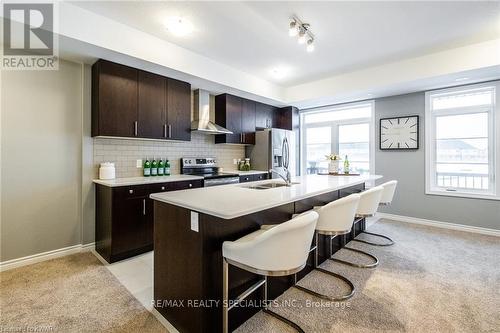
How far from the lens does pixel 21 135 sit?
2693mm

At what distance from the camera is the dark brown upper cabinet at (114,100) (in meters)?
2.92

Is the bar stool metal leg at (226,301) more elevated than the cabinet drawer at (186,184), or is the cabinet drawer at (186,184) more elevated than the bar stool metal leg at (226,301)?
the cabinet drawer at (186,184)

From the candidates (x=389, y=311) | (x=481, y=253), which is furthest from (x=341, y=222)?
(x=481, y=253)

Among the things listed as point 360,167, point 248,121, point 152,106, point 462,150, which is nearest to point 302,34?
point 152,106

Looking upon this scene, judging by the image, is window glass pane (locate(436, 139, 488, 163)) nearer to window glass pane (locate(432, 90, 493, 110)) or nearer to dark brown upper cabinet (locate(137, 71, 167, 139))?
window glass pane (locate(432, 90, 493, 110))

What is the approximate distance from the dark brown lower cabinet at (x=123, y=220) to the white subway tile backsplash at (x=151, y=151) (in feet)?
1.48

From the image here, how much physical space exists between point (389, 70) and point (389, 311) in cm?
362

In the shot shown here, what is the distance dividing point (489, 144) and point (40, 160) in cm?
650

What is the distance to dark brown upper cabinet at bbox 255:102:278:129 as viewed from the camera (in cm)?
517

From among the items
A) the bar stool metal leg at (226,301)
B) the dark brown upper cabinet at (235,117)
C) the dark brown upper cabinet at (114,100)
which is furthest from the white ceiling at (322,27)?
the bar stool metal leg at (226,301)

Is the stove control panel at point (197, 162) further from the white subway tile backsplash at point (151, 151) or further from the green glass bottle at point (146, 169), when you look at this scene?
the green glass bottle at point (146, 169)

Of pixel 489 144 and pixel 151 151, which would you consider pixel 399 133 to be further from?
pixel 151 151

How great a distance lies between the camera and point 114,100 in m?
3.01

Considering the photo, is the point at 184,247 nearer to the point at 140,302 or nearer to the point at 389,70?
the point at 140,302
